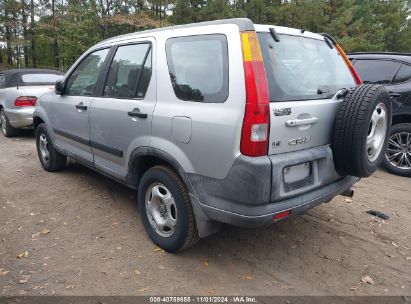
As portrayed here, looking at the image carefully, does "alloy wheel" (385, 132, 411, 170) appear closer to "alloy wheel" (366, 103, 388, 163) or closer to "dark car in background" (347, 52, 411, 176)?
"dark car in background" (347, 52, 411, 176)

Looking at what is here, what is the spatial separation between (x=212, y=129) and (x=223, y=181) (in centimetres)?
38

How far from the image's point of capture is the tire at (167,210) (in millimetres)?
2889

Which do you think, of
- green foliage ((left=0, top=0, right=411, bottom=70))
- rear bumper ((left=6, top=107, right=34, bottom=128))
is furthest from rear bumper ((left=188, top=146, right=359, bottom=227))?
green foliage ((left=0, top=0, right=411, bottom=70))

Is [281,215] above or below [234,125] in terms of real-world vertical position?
below

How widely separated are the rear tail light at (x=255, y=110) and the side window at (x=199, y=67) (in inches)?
7.7

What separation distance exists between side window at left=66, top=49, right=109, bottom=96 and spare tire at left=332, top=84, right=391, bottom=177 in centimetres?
260

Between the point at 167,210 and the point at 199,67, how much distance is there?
1254 mm

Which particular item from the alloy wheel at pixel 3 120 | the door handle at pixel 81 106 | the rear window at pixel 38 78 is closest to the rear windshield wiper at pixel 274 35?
the door handle at pixel 81 106

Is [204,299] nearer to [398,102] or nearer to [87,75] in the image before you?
[87,75]

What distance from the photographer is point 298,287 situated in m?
2.76

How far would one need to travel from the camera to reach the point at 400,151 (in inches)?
220

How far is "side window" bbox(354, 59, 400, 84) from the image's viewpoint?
5.70 metres

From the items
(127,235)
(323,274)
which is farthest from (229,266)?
(127,235)

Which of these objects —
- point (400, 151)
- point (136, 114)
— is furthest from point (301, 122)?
point (400, 151)
